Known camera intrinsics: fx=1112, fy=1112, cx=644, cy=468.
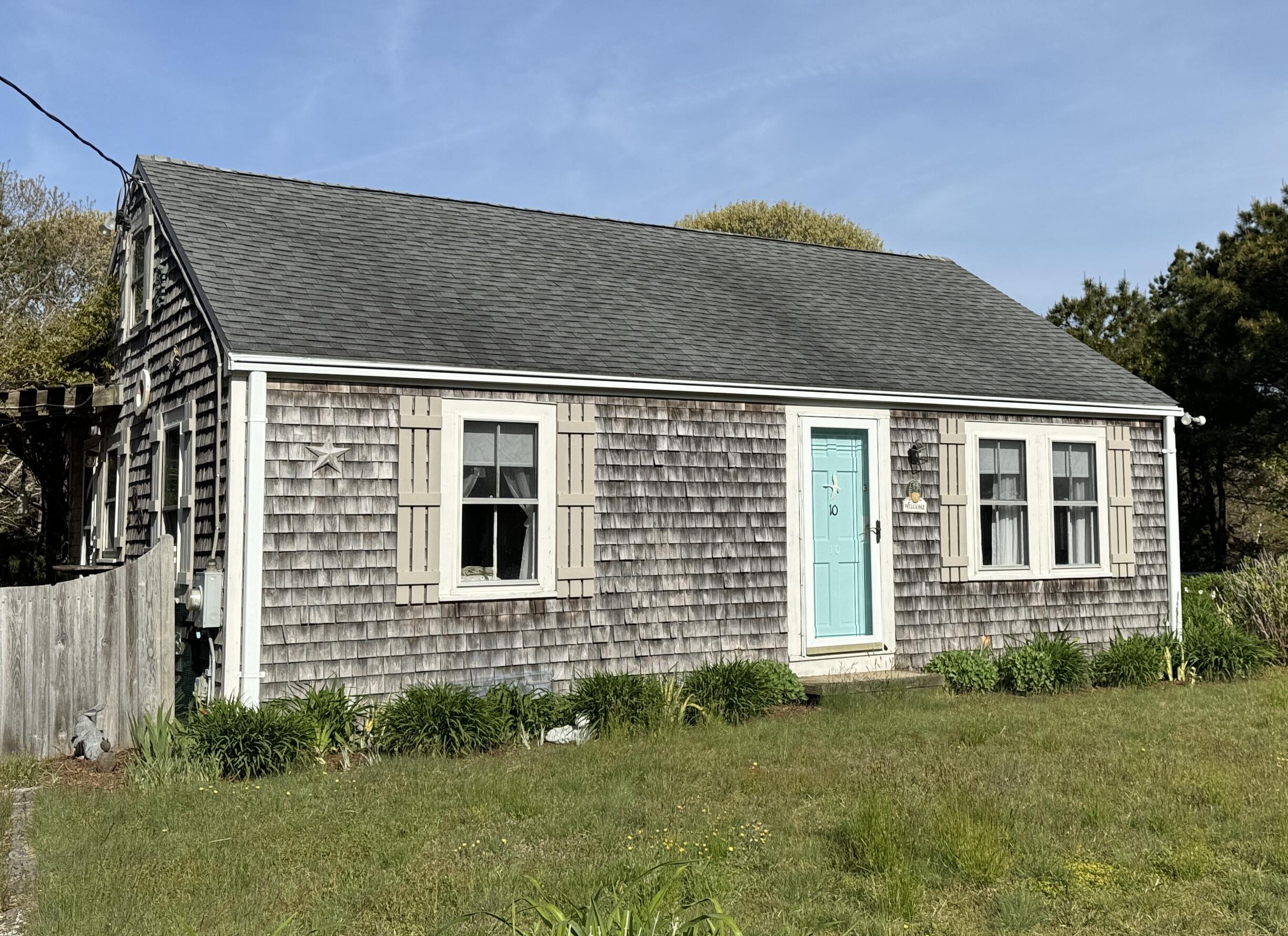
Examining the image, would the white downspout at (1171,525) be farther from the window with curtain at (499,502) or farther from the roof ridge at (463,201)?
the window with curtain at (499,502)

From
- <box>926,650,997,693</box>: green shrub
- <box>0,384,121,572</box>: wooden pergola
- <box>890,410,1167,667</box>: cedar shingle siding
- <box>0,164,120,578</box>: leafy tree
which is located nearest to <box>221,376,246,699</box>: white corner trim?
<box>0,384,121,572</box>: wooden pergola

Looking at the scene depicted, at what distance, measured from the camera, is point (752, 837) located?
5828mm

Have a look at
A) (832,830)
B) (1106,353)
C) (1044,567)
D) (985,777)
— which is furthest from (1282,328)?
(832,830)

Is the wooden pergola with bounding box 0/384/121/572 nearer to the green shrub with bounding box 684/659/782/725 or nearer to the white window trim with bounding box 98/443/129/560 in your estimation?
the white window trim with bounding box 98/443/129/560

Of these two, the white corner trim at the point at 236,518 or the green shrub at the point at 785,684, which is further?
the green shrub at the point at 785,684

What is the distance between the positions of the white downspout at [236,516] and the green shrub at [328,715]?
535 mm

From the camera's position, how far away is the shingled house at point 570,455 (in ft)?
29.1

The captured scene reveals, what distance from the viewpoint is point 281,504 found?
341 inches

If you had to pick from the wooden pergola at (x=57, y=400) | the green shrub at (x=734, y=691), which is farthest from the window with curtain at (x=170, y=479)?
the green shrub at (x=734, y=691)


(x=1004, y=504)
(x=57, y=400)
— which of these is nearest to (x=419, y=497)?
(x=57, y=400)

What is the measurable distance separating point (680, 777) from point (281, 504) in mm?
3795

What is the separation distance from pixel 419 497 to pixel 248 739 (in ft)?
7.65

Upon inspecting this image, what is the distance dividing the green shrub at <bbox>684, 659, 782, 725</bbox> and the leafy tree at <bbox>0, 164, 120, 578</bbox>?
8567mm

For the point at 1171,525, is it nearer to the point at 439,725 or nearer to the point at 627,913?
the point at 439,725
